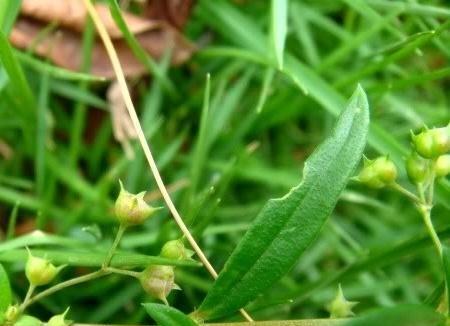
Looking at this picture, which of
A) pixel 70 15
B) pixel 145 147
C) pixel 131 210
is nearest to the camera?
pixel 131 210

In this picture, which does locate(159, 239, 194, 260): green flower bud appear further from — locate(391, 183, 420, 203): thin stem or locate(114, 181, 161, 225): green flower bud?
locate(391, 183, 420, 203): thin stem

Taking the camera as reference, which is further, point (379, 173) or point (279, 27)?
point (279, 27)

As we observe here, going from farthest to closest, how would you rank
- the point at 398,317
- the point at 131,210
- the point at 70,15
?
the point at 70,15
the point at 131,210
the point at 398,317

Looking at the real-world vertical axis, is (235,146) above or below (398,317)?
below

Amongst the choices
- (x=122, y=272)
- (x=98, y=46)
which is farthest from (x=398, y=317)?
(x=98, y=46)

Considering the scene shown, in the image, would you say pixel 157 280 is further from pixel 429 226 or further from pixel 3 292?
pixel 429 226

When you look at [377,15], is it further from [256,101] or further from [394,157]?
[256,101]

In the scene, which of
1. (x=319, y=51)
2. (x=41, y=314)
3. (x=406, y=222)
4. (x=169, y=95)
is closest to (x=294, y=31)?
(x=319, y=51)
